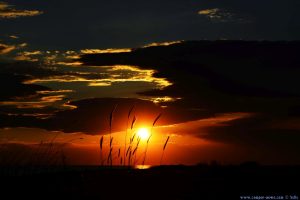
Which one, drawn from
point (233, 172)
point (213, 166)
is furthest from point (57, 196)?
point (213, 166)

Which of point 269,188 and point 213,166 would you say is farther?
point 213,166

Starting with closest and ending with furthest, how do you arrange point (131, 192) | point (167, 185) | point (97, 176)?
1. point (131, 192)
2. point (167, 185)
3. point (97, 176)

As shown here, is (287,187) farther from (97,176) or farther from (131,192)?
(97,176)

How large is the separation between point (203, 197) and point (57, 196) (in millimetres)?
6482

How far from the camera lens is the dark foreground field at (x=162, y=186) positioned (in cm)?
2294

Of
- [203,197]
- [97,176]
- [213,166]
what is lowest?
[213,166]

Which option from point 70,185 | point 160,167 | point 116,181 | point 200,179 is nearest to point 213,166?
point 160,167

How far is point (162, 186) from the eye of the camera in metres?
26.1

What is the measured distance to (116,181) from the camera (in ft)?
93.2

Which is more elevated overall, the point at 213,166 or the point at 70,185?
the point at 70,185

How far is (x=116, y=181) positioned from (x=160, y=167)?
910 centimetres

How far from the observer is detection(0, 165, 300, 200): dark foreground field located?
22.9 m

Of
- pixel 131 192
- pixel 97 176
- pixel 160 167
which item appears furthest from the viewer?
pixel 160 167

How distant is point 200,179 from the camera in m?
29.2
